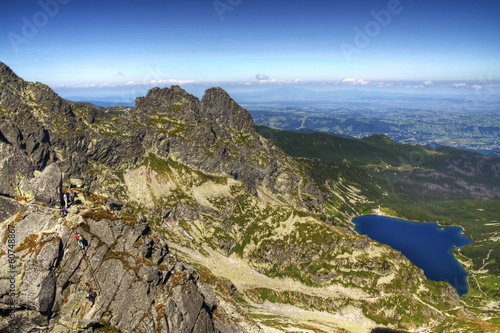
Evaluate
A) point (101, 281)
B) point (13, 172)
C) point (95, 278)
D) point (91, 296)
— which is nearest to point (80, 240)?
point (95, 278)

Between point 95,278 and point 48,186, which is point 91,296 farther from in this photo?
point 48,186

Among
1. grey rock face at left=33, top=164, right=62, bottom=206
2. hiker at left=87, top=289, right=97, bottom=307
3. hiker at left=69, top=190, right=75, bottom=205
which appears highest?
grey rock face at left=33, top=164, right=62, bottom=206

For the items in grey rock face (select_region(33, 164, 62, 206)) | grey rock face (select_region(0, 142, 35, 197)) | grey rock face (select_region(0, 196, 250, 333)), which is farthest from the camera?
grey rock face (select_region(33, 164, 62, 206))

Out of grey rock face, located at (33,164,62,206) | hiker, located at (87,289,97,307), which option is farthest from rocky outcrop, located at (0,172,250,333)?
hiker, located at (87,289,97,307)

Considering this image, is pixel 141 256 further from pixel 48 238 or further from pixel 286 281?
pixel 286 281

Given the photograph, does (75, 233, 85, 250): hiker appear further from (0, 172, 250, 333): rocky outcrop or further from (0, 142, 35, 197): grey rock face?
(0, 142, 35, 197): grey rock face

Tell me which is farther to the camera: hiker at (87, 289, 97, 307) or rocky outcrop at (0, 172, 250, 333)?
hiker at (87, 289, 97, 307)

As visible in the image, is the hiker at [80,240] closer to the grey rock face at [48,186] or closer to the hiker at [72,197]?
the grey rock face at [48,186]

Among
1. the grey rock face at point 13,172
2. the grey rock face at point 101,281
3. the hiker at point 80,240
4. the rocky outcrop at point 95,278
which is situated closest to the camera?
the rocky outcrop at point 95,278

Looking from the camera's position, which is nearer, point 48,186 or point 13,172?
point 13,172

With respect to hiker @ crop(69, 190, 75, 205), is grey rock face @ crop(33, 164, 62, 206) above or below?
above

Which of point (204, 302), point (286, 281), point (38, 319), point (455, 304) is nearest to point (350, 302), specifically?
point (286, 281)

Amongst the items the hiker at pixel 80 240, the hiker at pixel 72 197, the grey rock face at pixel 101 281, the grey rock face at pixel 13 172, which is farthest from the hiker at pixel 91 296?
the grey rock face at pixel 13 172

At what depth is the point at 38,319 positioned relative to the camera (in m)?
48.9
